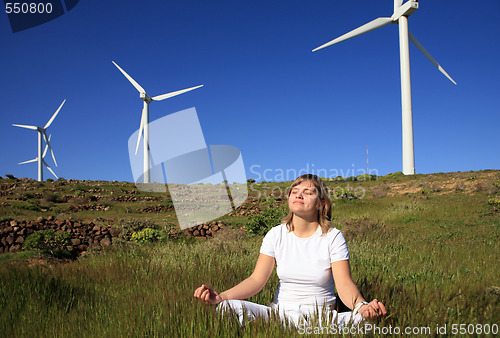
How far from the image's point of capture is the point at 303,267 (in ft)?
10.3

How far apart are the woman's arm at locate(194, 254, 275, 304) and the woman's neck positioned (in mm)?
397

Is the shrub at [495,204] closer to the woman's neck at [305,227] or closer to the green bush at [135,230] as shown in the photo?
the green bush at [135,230]

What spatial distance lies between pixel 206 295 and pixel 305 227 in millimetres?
1111

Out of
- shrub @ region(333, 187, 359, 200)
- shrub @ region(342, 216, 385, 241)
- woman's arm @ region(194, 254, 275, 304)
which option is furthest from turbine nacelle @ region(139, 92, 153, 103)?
woman's arm @ region(194, 254, 275, 304)

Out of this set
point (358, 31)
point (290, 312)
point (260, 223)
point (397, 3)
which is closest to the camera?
point (290, 312)

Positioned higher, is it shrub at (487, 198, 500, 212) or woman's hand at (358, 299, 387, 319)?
shrub at (487, 198, 500, 212)

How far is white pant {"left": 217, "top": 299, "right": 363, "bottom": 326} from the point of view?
2773 mm

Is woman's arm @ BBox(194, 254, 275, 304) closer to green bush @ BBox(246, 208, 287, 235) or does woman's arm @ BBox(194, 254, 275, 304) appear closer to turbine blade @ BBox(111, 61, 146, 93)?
green bush @ BBox(246, 208, 287, 235)

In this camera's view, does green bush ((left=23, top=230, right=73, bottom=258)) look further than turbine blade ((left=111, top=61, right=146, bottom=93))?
No

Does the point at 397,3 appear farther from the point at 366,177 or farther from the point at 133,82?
the point at 133,82

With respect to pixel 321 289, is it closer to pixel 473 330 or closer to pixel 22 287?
pixel 473 330

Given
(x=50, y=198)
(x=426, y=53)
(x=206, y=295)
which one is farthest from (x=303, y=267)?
(x=426, y=53)

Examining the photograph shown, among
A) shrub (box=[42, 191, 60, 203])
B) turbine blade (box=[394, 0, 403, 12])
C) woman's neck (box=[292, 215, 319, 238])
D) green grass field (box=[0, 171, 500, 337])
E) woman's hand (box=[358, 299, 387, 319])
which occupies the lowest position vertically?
green grass field (box=[0, 171, 500, 337])

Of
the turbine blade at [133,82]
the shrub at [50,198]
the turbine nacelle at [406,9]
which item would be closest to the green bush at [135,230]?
the shrub at [50,198]
